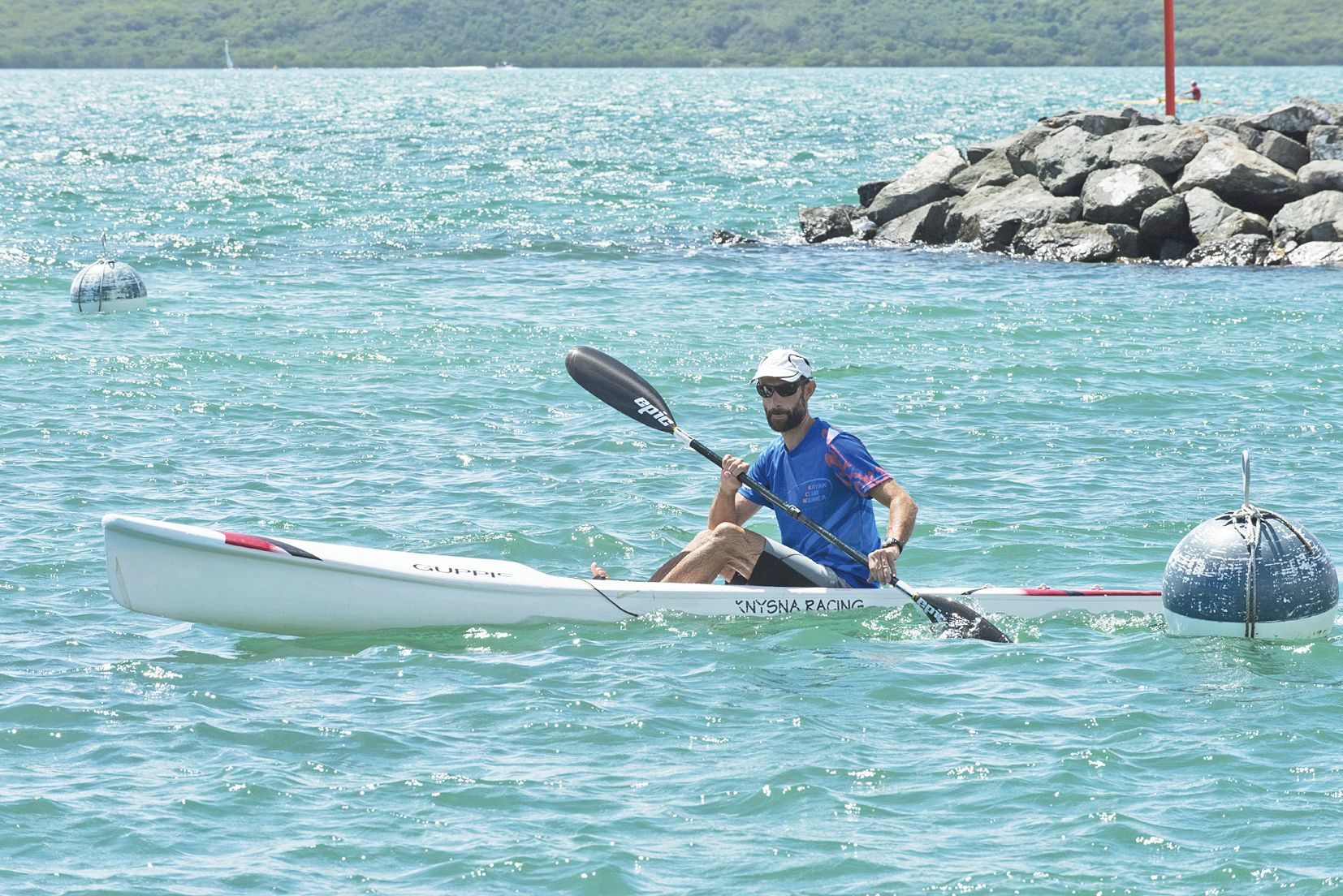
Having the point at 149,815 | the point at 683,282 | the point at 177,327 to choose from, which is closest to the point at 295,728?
the point at 149,815

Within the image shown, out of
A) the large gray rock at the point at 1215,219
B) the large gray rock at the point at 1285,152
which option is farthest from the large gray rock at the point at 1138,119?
the large gray rock at the point at 1215,219

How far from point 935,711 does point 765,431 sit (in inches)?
288

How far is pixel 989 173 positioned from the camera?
1147 inches

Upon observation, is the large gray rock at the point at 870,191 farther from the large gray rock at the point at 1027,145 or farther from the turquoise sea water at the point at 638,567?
the turquoise sea water at the point at 638,567

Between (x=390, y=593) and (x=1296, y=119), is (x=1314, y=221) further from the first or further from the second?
(x=390, y=593)

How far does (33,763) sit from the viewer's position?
25.8ft

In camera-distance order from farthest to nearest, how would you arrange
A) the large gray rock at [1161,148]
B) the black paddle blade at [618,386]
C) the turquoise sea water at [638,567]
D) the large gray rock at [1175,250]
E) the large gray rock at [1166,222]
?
1. the large gray rock at [1161,148]
2. the large gray rock at [1175,250]
3. the large gray rock at [1166,222]
4. the black paddle blade at [618,386]
5. the turquoise sea water at [638,567]

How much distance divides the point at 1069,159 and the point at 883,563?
62.3 feet

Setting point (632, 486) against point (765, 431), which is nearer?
point (632, 486)

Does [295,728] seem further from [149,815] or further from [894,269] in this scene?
[894,269]

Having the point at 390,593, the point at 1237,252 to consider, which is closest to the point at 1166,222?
the point at 1237,252

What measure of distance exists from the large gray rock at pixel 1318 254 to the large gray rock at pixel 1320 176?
1.00m

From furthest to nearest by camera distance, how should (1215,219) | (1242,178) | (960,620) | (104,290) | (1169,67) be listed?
(1169,67), (1215,219), (1242,178), (104,290), (960,620)

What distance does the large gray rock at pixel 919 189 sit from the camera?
29.6 meters
